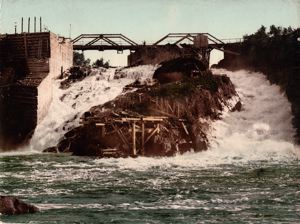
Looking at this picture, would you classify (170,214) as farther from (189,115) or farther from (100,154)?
(189,115)

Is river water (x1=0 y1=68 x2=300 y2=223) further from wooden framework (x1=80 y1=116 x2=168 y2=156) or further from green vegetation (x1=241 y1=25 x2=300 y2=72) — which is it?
green vegetation (x1=241 y1=25 x2=300 y2=72)

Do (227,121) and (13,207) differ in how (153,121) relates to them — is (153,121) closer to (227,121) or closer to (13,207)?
(227,121)

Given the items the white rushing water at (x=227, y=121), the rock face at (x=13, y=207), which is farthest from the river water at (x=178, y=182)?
the rock face at (x=13, y=207)

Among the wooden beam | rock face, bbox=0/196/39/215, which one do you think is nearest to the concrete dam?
the wooden beam

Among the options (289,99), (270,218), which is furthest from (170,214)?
(289,99)

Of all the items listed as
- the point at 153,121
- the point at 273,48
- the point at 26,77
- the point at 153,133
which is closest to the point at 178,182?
the point at 153,133

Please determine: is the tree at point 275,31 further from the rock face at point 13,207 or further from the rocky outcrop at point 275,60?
the rock face at point 13,207

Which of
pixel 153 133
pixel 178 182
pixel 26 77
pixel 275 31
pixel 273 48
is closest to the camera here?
pixel 178 182
